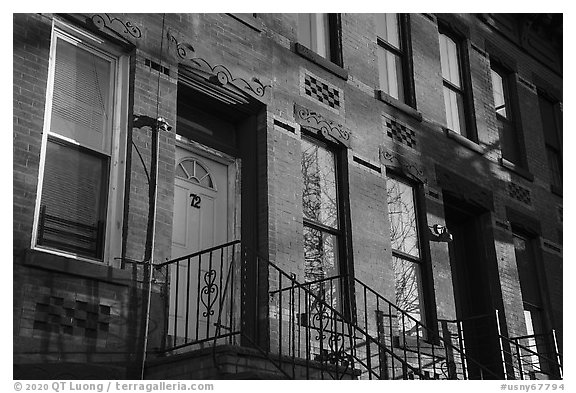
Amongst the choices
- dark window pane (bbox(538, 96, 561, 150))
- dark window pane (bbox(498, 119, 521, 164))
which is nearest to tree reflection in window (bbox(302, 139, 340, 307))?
dark window pane (bbox(498, 119, 521, 164))

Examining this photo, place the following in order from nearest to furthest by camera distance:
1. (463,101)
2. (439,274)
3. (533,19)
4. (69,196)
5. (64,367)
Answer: (64,367)
(69,196)
(439,274)
(463,101)
(533,19)

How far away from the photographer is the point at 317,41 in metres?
11.4

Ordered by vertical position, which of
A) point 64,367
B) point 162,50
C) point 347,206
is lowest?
point 64,367

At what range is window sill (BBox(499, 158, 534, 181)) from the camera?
13.4m

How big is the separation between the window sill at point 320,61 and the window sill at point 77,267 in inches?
167

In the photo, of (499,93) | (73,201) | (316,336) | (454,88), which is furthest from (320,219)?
(499,93)

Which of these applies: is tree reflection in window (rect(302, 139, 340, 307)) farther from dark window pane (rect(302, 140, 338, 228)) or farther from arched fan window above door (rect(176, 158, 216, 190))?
arched fan window above door (rect(176, 158, 216, 190))

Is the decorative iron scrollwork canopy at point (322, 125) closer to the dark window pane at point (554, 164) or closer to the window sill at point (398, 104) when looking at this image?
the window sill at point (398, 104)

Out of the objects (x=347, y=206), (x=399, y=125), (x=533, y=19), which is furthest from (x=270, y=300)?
(x=533, y=19)

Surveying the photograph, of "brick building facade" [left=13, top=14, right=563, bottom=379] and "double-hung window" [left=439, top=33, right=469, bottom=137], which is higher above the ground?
"double-hung window" [left=439, top=33, right=469, bottom=137]

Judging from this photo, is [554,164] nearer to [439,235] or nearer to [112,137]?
[439,235]

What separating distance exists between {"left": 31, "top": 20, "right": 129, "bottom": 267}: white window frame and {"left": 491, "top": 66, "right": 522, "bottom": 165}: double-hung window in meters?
7.67

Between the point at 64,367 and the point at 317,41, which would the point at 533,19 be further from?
the point at 64,367

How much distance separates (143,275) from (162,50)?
251 centimetres
